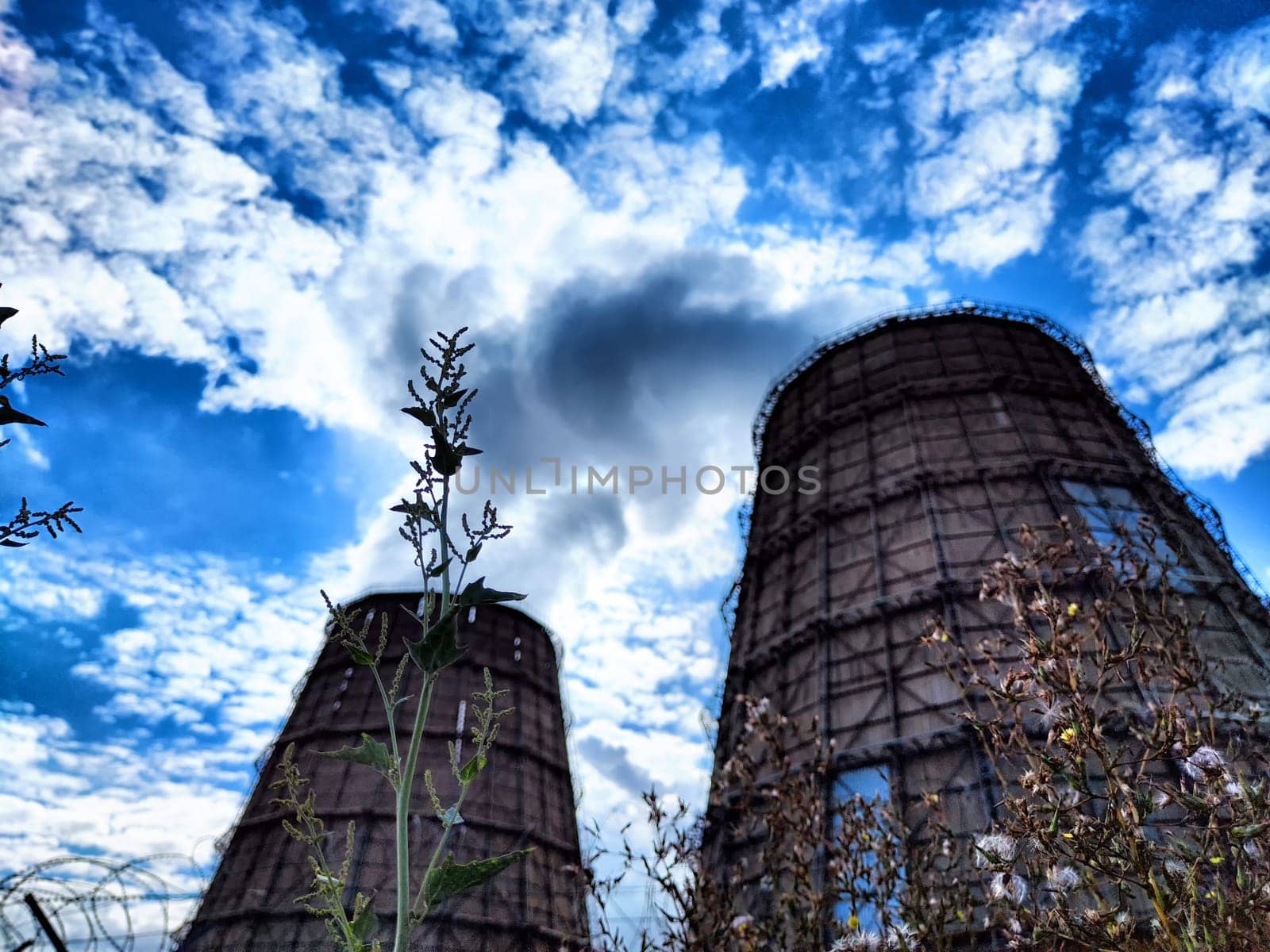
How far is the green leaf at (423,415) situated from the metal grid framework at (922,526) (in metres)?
10.4

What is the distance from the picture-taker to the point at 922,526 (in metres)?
15.2

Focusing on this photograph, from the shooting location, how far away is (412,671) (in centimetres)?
2089

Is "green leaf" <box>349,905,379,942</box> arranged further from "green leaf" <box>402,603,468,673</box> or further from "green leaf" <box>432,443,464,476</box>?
"green leaf" <box>432,443,464,476</box>

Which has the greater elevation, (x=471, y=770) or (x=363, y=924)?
(x=471, y=770)

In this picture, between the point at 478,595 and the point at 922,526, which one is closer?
the point at 478,595

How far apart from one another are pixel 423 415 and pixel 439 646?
581 millimetres

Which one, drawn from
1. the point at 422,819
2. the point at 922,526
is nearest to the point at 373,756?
the point at 922,526

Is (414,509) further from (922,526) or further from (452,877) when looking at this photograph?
(922,526)

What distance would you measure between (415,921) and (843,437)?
18690mm

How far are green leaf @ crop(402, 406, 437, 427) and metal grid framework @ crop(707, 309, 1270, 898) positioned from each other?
10363 millimetres

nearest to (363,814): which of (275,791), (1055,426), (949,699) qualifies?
(275,791)

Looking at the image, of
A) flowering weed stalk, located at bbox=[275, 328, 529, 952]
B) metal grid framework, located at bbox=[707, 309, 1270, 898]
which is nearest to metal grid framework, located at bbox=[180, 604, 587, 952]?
metal grid framework, located at bbox=[707, 309, 1270, 898]

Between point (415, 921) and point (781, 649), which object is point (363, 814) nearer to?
point (781, 649)

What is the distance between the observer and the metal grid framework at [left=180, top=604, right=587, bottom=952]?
55.3 ft
